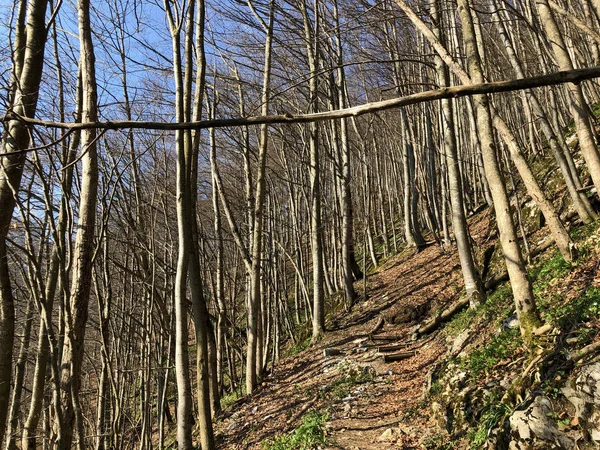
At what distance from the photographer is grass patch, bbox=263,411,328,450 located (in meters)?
5.56

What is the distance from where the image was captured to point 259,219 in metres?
8.59

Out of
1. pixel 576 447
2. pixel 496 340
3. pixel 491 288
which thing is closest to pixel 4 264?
pixel 576 447

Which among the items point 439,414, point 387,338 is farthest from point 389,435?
point 387,338

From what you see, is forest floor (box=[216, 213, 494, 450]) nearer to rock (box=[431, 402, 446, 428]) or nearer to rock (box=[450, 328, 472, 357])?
rock (box=[431, 402, 446, 428])

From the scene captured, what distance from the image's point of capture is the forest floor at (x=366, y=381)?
5543 mm

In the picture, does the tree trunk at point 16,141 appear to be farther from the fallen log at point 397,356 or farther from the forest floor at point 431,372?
the fallen log at point 397,356

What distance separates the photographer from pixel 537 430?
3328 mm

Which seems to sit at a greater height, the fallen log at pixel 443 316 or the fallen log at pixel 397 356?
the fallen log at pixel 443 316

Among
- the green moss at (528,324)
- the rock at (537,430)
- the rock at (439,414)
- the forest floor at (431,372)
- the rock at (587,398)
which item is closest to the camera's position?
the rock at (587,398)

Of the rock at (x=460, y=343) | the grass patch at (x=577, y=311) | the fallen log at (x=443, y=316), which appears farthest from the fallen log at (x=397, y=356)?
the grass patch at (x=577, y=311)

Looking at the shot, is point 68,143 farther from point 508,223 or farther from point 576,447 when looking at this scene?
point 576,447

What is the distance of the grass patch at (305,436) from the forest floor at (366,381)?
125 mm

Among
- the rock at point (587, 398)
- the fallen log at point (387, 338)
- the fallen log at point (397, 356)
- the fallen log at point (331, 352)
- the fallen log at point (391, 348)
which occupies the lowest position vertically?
the rock at point (587, 398)

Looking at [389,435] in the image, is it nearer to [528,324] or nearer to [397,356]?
[528,324]
